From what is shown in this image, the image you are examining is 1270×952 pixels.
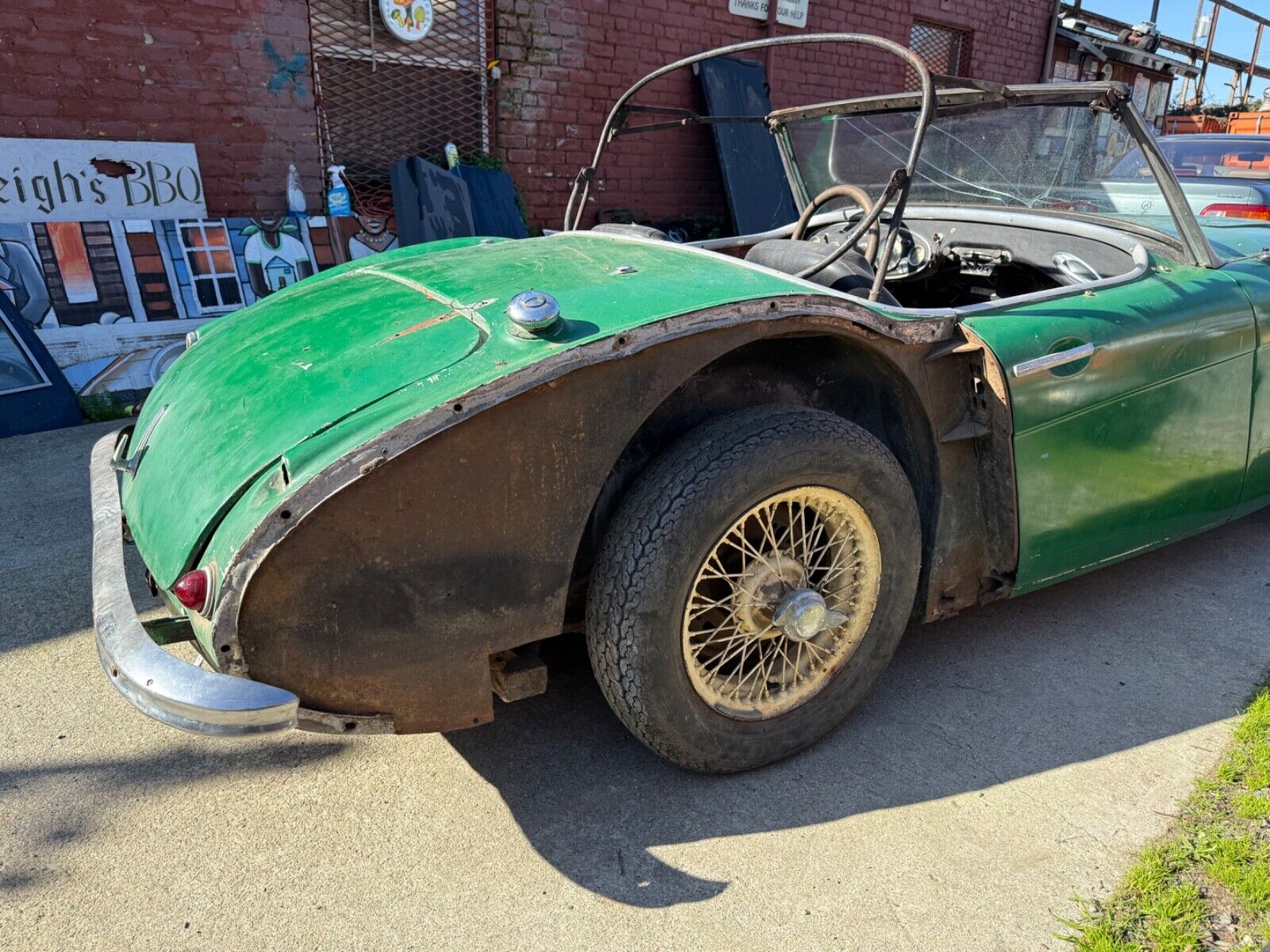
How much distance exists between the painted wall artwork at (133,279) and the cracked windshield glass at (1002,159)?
2981 millimetres

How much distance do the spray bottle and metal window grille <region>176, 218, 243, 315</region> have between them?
0.76 meters

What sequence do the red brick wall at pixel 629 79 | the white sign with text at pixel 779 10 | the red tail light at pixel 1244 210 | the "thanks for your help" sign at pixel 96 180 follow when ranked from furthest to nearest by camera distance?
the white sign with text at pixel 779 10 → the red brick wall at pixel 629 79 → the red tail light at pixel 1244 210 → the "thanks for your help" sign at pixel 96 180

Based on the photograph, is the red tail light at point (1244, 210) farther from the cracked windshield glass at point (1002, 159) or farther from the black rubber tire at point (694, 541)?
the black rubber tire at point (694, 541)

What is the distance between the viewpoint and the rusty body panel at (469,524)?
1.71 m

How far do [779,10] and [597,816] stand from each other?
28.2ft

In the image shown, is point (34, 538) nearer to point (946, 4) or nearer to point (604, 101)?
point (604, 101)

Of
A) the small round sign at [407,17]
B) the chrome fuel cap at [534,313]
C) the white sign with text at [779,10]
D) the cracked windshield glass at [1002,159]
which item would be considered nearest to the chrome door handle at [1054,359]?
the cracked windshield glass at [1002,159]

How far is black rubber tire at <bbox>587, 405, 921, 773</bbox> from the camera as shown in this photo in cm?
198

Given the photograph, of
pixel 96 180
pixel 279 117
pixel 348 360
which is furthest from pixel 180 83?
pixel 348 360

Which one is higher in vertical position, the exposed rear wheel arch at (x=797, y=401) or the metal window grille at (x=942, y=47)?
the metal window grille at (x=942, y=47)

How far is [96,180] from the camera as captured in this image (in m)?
5.63

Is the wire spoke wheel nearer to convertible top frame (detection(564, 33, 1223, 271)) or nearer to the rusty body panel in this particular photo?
the rusty body panel

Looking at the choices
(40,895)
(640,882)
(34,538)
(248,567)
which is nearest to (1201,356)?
(640,882)

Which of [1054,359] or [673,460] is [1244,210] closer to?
[1054,359]
